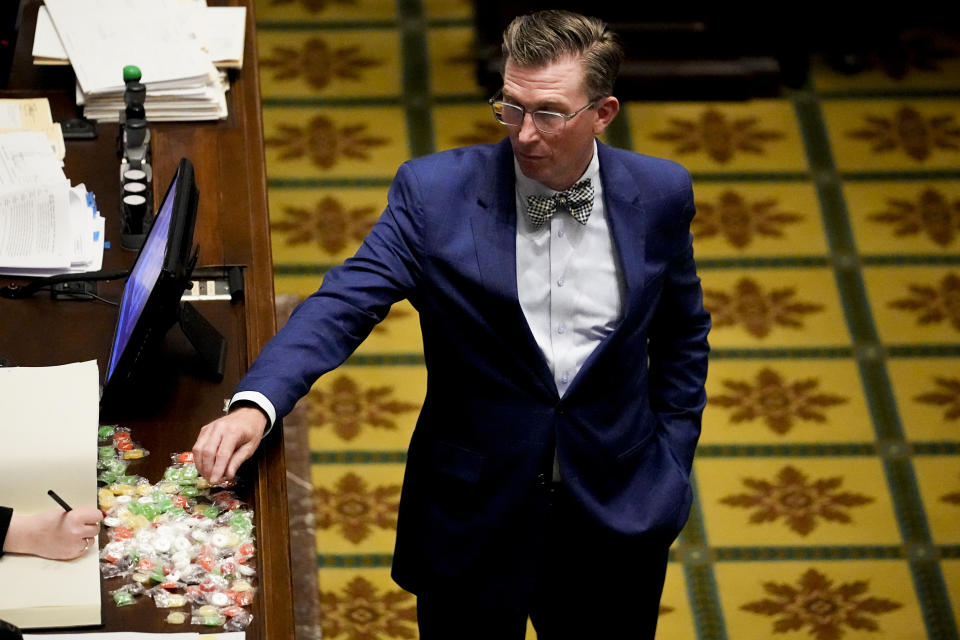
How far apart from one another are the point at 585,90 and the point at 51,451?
1.10 meters

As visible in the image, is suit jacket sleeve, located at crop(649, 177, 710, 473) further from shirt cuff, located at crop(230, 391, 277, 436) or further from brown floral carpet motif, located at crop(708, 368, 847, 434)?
brown floral carpet motif, located at crop(708, 368, 847, 434)

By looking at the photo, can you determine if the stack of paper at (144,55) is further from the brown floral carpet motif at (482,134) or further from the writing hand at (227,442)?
the brown floral carpet motif at (482,134)

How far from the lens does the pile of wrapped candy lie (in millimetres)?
2291

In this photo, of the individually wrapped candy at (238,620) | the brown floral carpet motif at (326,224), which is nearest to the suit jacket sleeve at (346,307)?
the individually wrapped candy at (238,620)

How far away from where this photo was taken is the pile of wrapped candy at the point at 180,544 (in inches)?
90.2

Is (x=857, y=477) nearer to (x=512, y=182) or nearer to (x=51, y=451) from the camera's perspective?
(x=512, y=182)

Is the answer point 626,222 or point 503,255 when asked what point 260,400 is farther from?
point 626,222

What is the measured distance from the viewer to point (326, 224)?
16.1 ft

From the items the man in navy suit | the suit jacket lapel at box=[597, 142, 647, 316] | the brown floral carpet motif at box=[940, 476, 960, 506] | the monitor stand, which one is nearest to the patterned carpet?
the brown floral carpet motif at box=[940, 476, 960, 506]

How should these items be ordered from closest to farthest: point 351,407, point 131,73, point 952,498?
point 131,73 < point 952,498 < point 351,407

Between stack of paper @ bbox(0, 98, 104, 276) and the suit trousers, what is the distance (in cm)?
102

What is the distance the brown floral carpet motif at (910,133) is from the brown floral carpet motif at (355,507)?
239 centimetres

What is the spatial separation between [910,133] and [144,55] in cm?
316

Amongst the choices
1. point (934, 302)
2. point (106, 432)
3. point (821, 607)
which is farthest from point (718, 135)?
point (106, 432)
